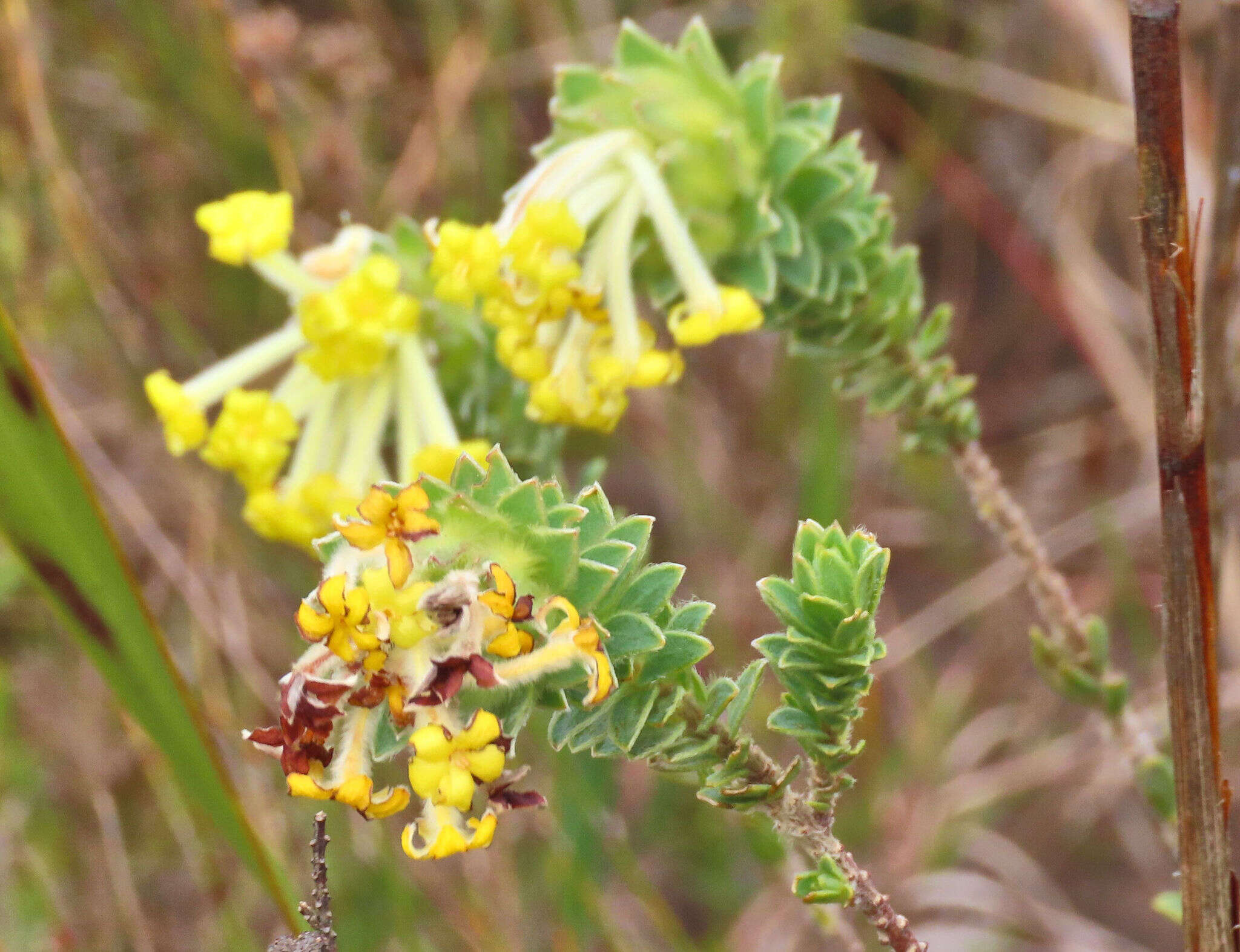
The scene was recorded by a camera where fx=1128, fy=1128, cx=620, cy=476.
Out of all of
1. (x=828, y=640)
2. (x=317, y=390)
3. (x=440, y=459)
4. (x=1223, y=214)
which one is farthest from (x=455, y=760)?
(x=1223, y=214)

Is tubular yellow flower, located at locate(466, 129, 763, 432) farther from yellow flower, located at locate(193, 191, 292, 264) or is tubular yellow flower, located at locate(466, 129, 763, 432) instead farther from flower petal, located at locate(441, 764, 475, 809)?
flower petal, located at locate(441, 764, 475, 809)

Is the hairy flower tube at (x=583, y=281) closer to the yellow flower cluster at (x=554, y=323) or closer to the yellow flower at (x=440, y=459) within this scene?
the yellow flower cluster at (x=554, y=323)

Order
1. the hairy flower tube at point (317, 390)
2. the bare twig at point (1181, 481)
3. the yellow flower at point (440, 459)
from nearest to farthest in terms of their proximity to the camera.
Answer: the bare twig at point (1181, 481) < the yellow flower at point (440, 459) < the hairy flower tube at point (317, 390)

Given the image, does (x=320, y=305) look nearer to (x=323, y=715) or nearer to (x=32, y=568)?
(x=32, y=568)

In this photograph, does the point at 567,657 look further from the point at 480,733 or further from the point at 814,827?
the point at 814,827

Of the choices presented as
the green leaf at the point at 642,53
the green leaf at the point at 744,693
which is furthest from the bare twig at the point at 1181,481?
the green leaf at the point at 642,53

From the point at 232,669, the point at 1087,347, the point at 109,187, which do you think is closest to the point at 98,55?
the point at 109,187

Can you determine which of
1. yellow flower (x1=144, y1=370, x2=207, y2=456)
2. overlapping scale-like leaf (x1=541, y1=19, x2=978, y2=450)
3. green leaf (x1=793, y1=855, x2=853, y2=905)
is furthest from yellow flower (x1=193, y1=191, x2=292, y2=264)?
green leaf (x1=793, y1=855, x2=853, y2=905)
